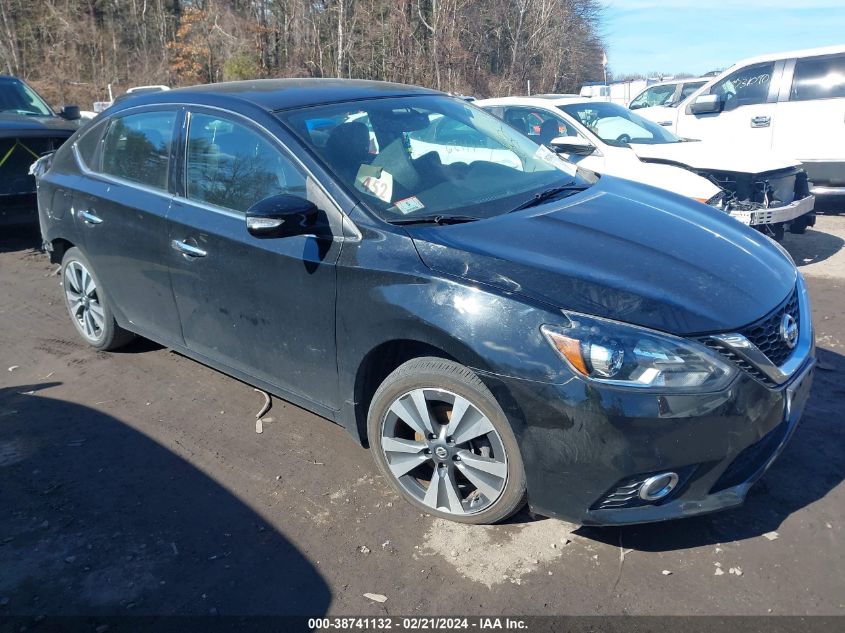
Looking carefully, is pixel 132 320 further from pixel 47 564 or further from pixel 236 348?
pixel 47 564

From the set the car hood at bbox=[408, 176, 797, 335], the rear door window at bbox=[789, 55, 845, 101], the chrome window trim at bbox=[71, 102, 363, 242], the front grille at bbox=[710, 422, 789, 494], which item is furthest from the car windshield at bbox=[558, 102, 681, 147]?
the front grille at bbox=[710, 422, 789, 494]

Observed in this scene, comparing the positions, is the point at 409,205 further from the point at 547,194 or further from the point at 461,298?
the point at 547,194

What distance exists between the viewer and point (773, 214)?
6684mm

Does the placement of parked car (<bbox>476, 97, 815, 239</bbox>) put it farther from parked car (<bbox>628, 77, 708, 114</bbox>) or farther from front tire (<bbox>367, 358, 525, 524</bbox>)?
parked car (<bbox>628, 77, 708, 114</bbox>)

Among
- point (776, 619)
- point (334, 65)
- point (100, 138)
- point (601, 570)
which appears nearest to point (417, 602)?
point (601, 570)

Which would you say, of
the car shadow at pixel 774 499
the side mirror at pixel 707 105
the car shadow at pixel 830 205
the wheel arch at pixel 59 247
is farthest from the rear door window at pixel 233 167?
the car shadow at pixel 830 205

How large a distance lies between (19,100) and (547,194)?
8525mm

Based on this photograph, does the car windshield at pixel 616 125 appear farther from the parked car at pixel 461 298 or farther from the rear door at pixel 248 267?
the rear door at pixel 248 267

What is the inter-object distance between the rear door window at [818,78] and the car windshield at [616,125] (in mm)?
2181

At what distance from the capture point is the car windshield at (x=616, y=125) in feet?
26.1

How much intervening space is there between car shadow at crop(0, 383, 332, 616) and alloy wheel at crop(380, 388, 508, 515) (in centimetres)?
59

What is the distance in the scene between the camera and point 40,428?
13.6 ft

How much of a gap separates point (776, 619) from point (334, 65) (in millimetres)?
27164

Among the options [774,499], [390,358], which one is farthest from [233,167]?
→ [774,499]
